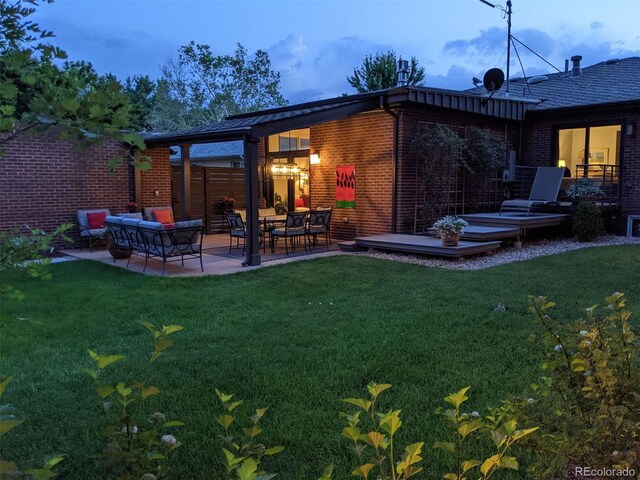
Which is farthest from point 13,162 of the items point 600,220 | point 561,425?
point 600,220

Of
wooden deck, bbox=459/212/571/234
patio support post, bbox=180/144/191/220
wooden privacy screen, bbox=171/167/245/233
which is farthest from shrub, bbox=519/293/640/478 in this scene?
wooden privacy screen, bbox=171/167/245/233

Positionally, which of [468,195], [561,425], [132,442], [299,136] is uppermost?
[299,136]

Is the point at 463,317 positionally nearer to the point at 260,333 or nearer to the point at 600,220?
the point at 260,333

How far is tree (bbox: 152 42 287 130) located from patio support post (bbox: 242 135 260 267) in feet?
89.8

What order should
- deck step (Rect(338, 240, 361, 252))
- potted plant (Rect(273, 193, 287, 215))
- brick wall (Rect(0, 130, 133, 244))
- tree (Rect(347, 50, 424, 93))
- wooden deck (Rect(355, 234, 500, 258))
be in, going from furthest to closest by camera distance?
tree (Rect(347, 50, 424, 93)) → potted plant (Rect(273, 193, 287, 215)) → deck step (Rect(338, 240, 361, 252)) → brick wall (Rect(0, 130, 133, 244)) → wooden deck (Rect(355, 234, 500, 258))

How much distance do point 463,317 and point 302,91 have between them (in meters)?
88.2

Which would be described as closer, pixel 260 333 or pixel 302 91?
pixel 260 333

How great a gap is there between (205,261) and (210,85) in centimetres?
2823

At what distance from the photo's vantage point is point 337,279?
25.1 ft

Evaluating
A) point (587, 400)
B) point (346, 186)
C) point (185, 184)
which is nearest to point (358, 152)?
point (346, 186)

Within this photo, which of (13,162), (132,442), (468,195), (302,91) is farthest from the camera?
(302,91)

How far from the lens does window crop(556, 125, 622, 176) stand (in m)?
13.3

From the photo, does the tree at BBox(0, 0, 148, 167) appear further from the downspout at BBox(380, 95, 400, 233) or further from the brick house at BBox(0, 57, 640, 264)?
the downspout at BBox(380, 95, 400, 233)

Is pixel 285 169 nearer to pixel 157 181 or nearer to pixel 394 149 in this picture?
pixel 157 181
